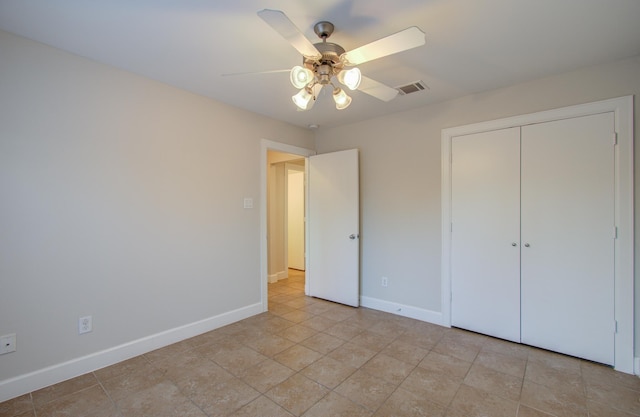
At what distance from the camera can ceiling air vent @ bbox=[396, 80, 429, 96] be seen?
266 centimetres

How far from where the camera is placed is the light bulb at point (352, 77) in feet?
5.48

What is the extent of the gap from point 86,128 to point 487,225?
3594 mm

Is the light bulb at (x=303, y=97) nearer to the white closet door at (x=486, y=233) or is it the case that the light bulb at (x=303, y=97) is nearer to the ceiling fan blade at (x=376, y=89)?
the ceiling fan blade at (x=376, y=89)

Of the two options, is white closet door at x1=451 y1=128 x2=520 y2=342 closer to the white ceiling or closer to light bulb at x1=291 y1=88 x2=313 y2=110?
the white ceiling

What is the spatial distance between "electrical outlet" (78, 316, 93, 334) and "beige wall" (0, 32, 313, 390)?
3 cm

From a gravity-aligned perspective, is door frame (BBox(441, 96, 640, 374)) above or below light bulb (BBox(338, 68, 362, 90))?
below

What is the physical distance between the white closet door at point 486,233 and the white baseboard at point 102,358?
251cm

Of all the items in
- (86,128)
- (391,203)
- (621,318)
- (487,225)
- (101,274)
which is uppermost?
(86,128)

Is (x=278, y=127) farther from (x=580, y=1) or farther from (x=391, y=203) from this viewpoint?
(x=580, y=1)

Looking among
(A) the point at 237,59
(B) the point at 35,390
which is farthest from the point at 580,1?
(B) the point at 35,390

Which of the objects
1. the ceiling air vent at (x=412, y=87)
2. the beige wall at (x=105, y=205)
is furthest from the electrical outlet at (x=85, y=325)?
the ceiling air vent at (x=412, y=87)

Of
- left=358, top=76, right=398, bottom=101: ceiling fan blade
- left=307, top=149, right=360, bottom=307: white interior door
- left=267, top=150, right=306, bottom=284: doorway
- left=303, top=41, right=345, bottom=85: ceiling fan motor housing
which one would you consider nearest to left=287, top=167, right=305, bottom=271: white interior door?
Answer: left=267, top=150, right=306, bottom=284: doorway

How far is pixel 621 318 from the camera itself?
2252 millimetres

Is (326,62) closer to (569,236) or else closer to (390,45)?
(390,45)
